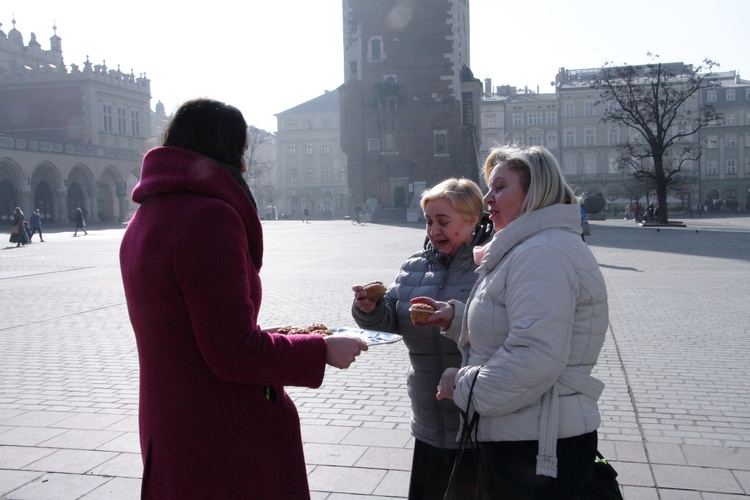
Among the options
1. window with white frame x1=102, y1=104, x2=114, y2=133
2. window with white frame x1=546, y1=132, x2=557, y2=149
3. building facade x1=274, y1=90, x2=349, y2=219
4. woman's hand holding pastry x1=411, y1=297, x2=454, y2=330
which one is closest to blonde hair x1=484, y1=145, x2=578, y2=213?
woman's hand holding pastry x1=411, y1=297, x2=454, y2=330

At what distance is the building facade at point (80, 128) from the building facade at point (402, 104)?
18.3m

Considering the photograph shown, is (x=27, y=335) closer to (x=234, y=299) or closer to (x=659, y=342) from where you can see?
(x=659, y=342)

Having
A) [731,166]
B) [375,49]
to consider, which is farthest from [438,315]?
[731,166]

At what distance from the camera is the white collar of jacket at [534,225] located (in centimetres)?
256

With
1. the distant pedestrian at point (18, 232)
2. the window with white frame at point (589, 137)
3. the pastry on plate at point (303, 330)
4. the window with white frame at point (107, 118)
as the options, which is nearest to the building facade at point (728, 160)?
the window with white frame at point (589, 137)

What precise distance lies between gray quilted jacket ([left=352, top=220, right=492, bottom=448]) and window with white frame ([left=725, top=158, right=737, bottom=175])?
9395cm

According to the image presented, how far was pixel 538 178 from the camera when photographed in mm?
2641

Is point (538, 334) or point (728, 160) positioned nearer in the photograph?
point (538, 334)

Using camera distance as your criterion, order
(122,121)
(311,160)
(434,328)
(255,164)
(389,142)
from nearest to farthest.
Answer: (434,328), (389,142), (122,121), (255,164), (311,160)

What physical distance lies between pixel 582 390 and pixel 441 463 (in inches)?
36.0

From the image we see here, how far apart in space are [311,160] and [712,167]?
4955cm

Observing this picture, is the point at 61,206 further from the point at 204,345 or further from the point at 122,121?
the point at 204,345

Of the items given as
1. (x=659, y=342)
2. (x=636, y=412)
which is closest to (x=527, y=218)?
(x=636, y=412)

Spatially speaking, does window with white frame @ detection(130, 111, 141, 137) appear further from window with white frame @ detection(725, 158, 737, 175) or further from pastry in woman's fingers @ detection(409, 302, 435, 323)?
pastry in woman's fingers @ detection(409, 302, 435, 323)
